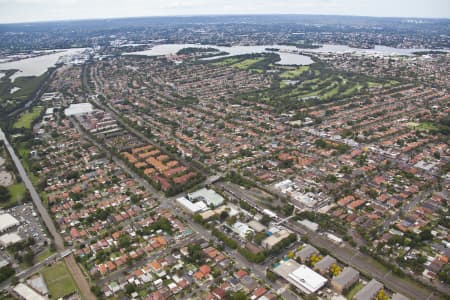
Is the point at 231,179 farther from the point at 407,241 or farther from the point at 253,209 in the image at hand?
the point at 407,241

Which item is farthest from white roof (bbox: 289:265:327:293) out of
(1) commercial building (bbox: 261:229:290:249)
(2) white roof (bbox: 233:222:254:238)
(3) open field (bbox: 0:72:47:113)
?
(3) open field (bbox: 0:72:47:113)

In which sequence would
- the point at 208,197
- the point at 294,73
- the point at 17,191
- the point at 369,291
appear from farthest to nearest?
the point at 294,73 < the point at 17,191 < the point at 208,197 < the point at 369,291

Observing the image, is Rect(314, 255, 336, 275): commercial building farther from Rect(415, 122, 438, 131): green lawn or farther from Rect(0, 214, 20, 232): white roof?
Rect(415, 122, 438, 131): green lawn

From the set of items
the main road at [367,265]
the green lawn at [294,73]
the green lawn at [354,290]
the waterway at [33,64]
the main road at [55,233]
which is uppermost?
the green lawn at [294,73]

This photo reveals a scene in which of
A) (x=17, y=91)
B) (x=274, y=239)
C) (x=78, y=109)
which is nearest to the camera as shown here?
(x=274, y=239)

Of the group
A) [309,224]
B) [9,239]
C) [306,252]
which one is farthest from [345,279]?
[9,239]

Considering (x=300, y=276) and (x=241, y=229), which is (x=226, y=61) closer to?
(x=241, y=229)

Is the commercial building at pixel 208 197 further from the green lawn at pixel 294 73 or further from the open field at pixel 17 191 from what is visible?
the green lawn at pixel 294 73

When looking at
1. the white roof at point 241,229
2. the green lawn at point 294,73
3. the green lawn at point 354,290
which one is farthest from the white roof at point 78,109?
the green lawn at point 354,290
